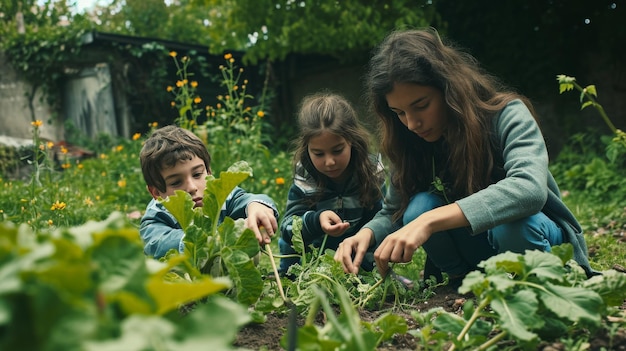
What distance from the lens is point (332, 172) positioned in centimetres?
303

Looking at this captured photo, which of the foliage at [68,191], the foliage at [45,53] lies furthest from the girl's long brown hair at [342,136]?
the foliage at [45,53]

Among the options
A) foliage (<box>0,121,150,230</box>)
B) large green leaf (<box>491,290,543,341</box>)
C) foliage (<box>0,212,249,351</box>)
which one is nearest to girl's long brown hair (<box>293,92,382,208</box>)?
foliage (<box>0,121,150,230</box>)

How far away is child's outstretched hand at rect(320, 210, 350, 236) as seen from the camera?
7.99ft

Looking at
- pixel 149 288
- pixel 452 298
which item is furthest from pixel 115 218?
pixel 452 298

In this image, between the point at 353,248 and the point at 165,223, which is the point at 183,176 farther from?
the point at 353,248

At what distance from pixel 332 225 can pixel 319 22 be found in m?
5.84

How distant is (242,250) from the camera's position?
173 cm

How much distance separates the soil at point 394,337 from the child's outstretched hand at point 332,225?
1.33ft

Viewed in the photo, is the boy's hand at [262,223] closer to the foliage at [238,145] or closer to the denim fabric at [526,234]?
the denim fabric at [526,234]

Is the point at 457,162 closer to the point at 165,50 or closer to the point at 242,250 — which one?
the point at 242,250

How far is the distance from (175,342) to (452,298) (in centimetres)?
168

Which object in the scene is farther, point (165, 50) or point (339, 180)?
point (165, 50)

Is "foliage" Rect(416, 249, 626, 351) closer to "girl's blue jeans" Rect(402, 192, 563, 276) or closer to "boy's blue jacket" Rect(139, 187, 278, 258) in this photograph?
"girl's blue jeans" Rect(402, 192, 563, 276)

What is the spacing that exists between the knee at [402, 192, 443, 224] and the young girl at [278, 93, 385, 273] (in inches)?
21.7
